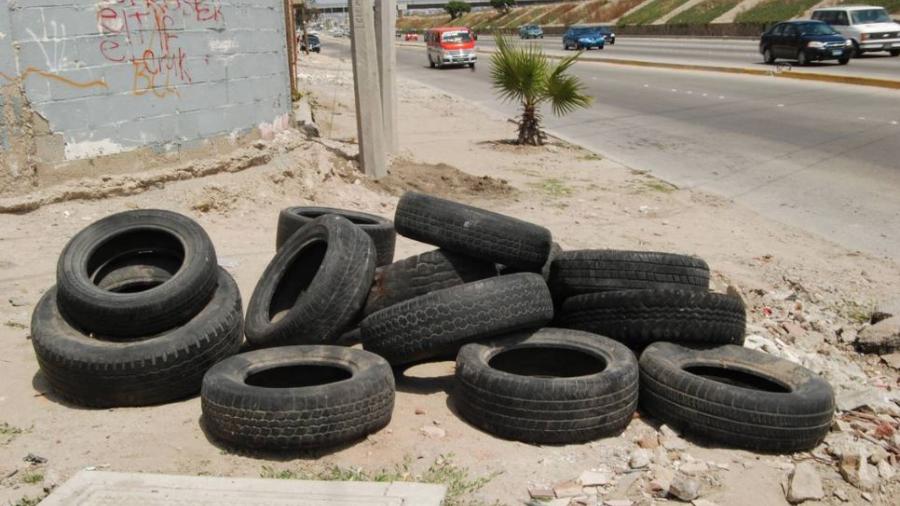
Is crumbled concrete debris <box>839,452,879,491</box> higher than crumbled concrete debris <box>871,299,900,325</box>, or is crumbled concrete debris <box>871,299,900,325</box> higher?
crumbled concrete debris <box>871,299,900,325</box>

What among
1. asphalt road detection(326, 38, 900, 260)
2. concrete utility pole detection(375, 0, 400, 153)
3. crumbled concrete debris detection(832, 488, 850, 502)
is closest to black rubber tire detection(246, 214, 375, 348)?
crumbled concrete debris detection(832, 488, 850, 502)

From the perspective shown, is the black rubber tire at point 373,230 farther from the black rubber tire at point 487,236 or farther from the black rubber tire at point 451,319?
the black rubber tire at point 451,319

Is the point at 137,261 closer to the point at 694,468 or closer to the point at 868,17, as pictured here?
the point at 694,468

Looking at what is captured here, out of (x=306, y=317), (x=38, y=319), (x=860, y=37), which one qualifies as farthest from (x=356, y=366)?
(x=860, y=37)

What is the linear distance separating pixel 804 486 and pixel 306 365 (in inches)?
111

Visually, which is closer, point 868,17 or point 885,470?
point 885,470

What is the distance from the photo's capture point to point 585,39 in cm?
5100

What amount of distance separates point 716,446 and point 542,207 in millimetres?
6367

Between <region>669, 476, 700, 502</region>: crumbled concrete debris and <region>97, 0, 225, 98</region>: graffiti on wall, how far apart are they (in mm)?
7138

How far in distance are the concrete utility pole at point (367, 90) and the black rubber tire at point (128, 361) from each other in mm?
6589

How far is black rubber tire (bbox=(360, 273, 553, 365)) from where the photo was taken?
202 inches

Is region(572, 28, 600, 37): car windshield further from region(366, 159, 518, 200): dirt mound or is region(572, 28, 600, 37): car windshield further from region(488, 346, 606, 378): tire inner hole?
region(488, 346, 606, 378): tire inner hole

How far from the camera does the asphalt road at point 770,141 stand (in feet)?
34.3

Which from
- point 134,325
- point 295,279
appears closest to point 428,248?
point 295,279
